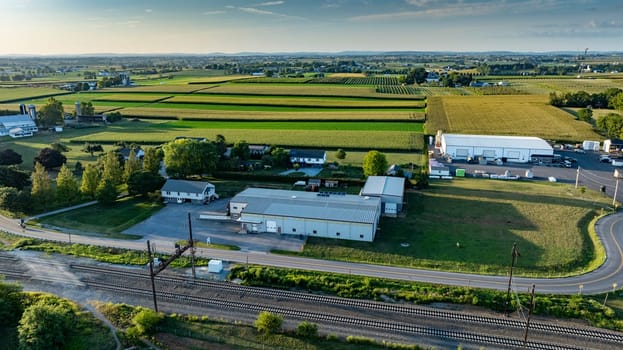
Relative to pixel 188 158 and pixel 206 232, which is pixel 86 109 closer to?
pixel 188 158

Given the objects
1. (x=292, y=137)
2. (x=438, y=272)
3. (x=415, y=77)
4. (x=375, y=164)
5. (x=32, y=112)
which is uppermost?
(x=415, y=77)

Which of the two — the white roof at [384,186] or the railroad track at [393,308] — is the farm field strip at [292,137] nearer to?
the white roof at [384,186]

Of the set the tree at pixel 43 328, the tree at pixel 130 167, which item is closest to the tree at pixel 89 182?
the tree at pixel 130 167

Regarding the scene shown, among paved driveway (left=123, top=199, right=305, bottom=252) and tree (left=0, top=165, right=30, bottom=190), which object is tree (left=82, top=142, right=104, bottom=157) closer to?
tree (left=0, top=165, right=30, bottom=190)

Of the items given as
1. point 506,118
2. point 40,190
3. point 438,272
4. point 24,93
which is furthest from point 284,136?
point 24,93

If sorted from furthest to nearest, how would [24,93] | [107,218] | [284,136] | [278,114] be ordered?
[24,93]
[278,114]
[284,136]
[107,218]

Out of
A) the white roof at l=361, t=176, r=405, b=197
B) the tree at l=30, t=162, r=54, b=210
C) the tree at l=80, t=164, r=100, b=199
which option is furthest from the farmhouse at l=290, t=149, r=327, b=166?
the tree at l=30, t=162, r=54, b=210
